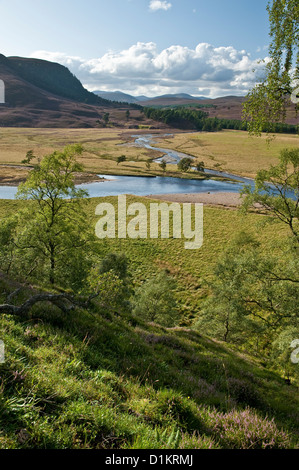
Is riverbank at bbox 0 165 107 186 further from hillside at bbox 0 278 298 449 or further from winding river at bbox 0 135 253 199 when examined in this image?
hillside at bbox 0 278 298 449

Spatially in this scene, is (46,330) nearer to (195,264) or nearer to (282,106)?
(282,106)

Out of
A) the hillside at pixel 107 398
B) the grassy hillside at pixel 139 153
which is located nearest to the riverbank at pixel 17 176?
the grassy hillside at pixel 139 153

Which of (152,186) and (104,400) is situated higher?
(152,186)

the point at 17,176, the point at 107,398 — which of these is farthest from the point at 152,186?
the point at 107,398

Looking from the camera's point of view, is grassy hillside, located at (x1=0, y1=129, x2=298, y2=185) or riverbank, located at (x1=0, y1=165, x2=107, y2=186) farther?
grassy hillside, located at (x1=0, y1=129, x2=298, y2=185)

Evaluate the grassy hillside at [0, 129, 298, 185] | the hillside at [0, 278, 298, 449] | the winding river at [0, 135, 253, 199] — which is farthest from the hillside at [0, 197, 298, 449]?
the grassy hillside at [0, 129, 298, 185]

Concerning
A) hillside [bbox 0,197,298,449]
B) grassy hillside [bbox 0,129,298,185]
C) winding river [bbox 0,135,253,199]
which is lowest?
hillside [bbox 0,197,298,449]

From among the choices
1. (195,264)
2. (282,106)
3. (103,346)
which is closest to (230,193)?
(195,264)

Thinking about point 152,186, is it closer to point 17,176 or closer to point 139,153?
point 17,176

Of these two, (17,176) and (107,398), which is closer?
(107,398)

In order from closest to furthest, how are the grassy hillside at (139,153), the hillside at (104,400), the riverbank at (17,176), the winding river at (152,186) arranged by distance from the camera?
the hillside at (104,400)
the winding river at (152,186)
the riverbank at (17,176)
the grassy hillside at (139,153)

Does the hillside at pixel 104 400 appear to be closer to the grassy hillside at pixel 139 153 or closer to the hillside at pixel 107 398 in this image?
the hillside at pixel 107 398

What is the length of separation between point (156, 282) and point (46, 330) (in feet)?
72.7

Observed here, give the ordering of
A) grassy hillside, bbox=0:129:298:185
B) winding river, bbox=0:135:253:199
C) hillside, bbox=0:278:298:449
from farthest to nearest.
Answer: grassy hillside, bbox=0:129:298:185
winding river, bbox=0:135:253:199
hillside, bbox=0:278:298:449
